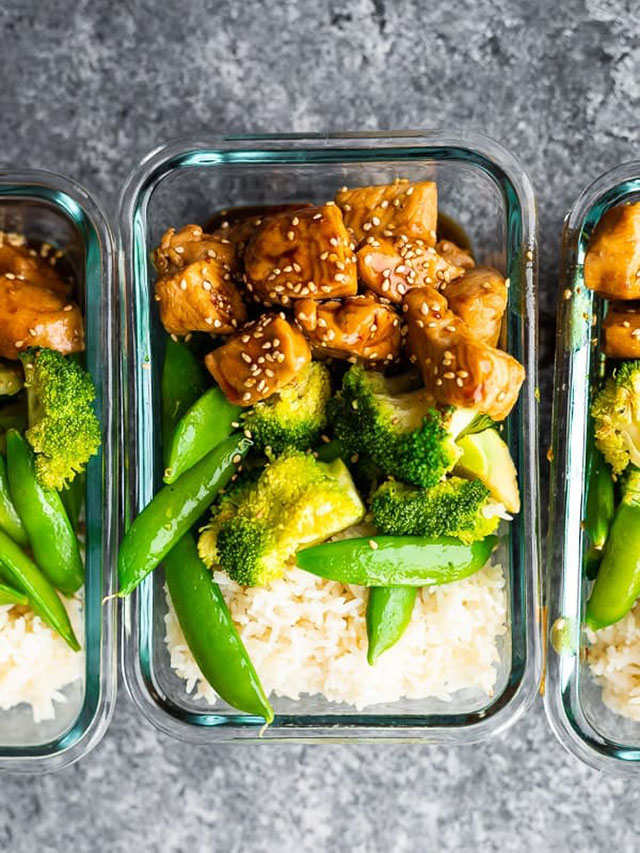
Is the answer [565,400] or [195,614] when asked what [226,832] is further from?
[565,400]

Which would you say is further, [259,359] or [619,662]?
[619,662]

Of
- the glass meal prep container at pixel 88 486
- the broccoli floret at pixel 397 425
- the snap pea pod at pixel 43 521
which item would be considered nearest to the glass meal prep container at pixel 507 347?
the glass meal prep container at pixel 88 486

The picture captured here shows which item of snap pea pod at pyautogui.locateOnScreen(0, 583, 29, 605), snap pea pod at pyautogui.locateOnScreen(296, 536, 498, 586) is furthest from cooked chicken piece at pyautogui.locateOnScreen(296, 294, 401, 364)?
snap pea pod at pyautogui.locateOnScreen(0, 583, 29, 605)

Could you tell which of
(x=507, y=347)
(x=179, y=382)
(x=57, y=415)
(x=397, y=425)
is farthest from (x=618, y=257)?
(x=57, y=415)

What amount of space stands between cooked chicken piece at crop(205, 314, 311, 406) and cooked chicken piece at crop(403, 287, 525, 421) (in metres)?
0.25

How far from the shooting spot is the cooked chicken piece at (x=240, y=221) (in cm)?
217

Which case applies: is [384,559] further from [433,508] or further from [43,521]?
[43,521]

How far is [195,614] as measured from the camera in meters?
2.11

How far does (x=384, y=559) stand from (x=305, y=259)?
0.67 meters

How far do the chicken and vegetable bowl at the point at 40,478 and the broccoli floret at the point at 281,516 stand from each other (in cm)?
36

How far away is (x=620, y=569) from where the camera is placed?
209 centimetres

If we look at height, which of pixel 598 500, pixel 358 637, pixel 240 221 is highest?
pixel 240 221

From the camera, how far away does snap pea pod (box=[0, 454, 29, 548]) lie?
212 centimetres

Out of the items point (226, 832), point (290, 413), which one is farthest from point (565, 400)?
point (226, 832)
